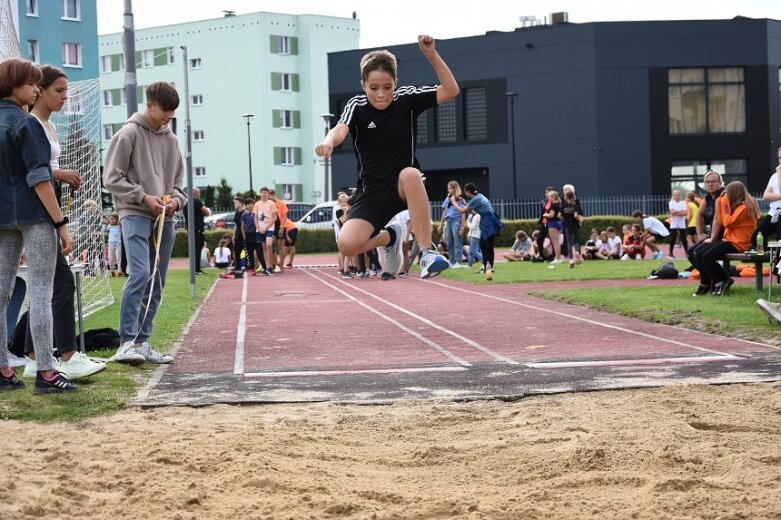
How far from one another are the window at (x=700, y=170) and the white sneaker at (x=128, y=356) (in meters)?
38.8

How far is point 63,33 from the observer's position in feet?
167

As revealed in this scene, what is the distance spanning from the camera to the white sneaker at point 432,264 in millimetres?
7242

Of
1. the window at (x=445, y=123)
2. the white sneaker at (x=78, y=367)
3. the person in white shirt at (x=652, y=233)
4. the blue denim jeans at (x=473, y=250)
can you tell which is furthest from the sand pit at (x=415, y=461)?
the window at (x=445, y=123)

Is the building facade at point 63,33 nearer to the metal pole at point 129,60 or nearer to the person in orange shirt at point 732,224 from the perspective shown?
the metal pole at point 129,60

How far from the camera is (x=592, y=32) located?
42.7 metres

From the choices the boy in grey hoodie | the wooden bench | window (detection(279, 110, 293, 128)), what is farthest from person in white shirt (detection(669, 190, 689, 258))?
window (detection(279, 110, 293, 128))

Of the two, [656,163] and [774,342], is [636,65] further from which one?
[774,342]

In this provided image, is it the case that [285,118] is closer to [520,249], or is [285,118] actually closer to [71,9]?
[71,9]

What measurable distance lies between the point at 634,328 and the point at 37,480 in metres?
6.96

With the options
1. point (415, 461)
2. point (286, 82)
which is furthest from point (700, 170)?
point (415, 461)

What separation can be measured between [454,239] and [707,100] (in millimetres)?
25407

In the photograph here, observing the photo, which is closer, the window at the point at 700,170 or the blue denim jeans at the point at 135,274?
the blue denim jeans at the point at 135,274

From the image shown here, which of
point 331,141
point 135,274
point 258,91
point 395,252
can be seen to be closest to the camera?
point 331,141

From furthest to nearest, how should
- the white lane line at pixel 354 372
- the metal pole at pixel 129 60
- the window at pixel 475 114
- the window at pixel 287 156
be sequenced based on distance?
the window at pixel 287 156, the window at pixel 475 114, the metal pole at pixel 129 60, the white lane line at pixel 354 372
